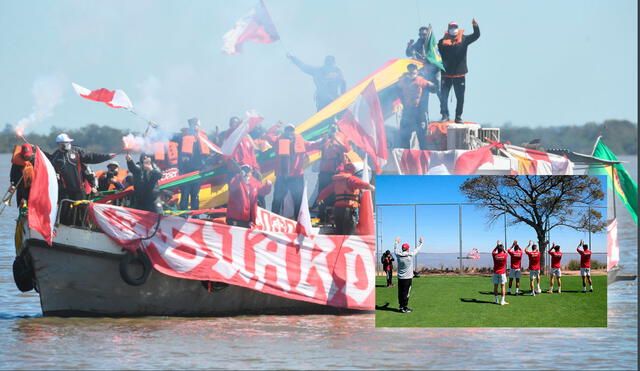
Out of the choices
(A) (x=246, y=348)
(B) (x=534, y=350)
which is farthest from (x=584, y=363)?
(A) (x=246, y=348)

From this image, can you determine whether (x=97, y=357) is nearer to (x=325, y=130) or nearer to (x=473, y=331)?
(x=473, y=331)

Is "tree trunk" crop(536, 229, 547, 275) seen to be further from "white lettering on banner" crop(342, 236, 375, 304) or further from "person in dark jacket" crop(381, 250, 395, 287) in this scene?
"white lettering on banner" crop(342, 236, 375, 304)

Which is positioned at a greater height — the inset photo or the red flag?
the red flag

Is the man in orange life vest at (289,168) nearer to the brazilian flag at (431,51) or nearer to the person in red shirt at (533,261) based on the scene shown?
the brazilian flag at (431,51)

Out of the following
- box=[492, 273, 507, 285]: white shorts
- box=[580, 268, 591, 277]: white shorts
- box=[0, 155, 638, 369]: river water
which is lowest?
box=[0, 155, 638, 369]: river water

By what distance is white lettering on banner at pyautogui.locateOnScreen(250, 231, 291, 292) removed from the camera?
21.2 meters

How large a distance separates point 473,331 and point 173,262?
16.7ft

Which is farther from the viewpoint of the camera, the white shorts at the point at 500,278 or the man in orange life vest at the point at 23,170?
the man in orange life vest at the point at 23,170

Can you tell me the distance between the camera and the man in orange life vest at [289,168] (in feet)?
73.0

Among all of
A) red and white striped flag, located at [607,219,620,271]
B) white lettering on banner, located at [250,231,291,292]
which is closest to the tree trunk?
red and white striped flag, located at [607,219,620,271]

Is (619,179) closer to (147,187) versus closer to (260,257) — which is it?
(260,257)

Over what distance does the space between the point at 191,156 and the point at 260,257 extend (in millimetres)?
2591

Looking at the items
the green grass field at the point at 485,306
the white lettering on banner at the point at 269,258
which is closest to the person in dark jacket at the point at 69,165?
the white lettering on banner at the point at 269,258

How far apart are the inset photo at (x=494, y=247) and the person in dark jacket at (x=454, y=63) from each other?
6.53 m
